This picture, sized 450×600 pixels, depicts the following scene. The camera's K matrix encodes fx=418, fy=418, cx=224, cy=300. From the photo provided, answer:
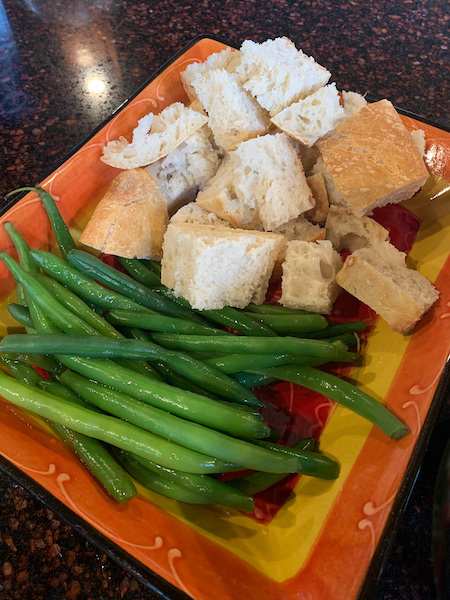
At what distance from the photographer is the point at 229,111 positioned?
1.81 meters

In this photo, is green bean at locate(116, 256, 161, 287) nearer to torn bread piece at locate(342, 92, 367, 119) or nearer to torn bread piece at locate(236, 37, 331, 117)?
torn bread piece at locate(236, 37, 331, 117)

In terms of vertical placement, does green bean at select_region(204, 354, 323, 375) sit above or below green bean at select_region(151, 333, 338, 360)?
below

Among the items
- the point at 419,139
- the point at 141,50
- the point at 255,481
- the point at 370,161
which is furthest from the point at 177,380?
the point at 141,50

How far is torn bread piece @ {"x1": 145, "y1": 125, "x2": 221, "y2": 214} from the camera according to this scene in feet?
6.13

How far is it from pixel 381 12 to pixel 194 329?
9.29 feet

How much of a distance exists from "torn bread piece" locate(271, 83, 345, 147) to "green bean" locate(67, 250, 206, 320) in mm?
871

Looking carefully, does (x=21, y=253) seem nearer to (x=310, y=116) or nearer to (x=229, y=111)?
(x=229, y=111)

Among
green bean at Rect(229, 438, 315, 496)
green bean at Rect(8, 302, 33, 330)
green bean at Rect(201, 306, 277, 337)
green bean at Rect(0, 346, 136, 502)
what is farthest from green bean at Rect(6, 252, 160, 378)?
green bean at Rect(229, 438, 315, 496)

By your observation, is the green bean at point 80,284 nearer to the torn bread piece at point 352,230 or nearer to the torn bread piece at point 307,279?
the torn bread piece at point 307,279

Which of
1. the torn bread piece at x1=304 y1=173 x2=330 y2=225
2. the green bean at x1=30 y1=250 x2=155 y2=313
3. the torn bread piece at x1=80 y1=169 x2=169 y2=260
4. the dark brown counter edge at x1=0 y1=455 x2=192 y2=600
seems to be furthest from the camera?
the torn bread piece at x1=304 y1=173 x2=330 y2=225

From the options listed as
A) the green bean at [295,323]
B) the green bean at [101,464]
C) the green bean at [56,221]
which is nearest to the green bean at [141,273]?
the green bean at [56,221]

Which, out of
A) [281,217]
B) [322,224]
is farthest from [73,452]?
[322,224]

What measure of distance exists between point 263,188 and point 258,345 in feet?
2.22

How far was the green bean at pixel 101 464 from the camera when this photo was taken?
49.8 inches
